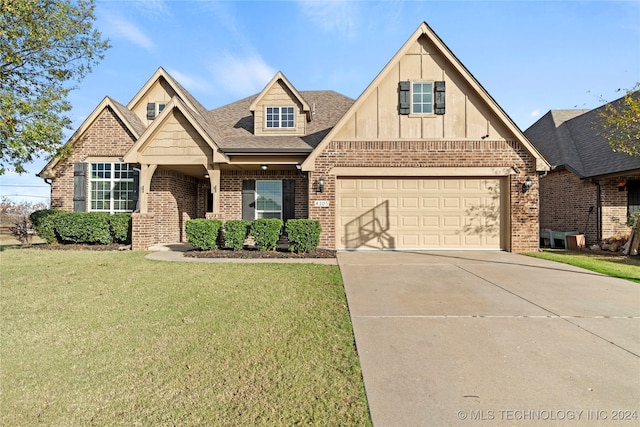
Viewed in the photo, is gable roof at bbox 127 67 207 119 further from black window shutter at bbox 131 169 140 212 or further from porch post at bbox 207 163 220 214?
porch post at bbox 207 163 220 214

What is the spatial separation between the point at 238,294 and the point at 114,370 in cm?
240

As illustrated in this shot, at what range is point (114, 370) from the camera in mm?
2850

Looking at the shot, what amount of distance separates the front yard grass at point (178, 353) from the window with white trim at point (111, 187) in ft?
20.8

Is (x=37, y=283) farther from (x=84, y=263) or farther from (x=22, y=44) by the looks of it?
(x=22, y=44)

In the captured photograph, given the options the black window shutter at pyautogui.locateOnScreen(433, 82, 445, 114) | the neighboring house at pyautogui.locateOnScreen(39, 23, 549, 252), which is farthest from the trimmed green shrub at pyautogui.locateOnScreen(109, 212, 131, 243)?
the black window shutter at pyautogui.locateOnScreen(433, 82, 445, 114)

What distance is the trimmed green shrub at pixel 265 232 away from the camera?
9.27 metres

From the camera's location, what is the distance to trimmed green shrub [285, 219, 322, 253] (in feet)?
29.8

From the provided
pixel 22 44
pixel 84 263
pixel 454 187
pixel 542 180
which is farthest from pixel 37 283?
pixel 542 180

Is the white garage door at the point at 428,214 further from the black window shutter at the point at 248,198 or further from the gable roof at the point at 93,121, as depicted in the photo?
the gable roof at the point at 93,121

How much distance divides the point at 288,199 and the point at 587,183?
510 inches

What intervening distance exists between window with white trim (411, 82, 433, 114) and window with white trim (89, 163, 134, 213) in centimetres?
1114

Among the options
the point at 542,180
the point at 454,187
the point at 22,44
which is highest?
the point at 22,44

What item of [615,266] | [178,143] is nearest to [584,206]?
[615,266]

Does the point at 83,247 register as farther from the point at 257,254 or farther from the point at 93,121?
the point at 257,254
